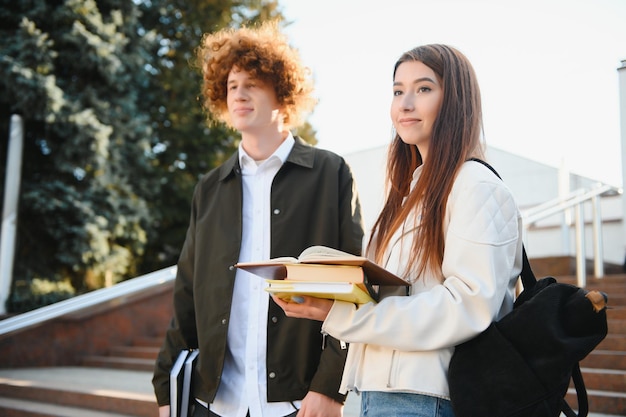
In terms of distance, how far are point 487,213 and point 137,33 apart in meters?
11.3

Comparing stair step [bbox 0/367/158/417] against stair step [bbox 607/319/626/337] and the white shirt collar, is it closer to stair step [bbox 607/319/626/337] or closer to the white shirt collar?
the white shirt collar

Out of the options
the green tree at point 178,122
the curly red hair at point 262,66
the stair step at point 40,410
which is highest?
the green tree at point 178,122

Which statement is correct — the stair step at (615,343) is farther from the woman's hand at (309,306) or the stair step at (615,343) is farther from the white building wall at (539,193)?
the white building wall at (539,193)

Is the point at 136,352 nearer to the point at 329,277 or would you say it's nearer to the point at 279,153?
the point at 279,153

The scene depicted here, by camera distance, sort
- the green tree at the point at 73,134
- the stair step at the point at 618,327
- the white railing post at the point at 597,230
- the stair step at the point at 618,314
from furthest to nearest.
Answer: the green tree at the point at 73,134, the white railing post at the point at 597,230, the stair step at the point at 618,314, the stair step at the point at 618,327

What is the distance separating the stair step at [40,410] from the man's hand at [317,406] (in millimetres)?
3118

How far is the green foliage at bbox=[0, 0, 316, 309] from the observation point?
987 centimetres

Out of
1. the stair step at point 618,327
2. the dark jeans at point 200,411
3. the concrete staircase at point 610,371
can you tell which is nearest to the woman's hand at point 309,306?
the dark jeans at point 200,411

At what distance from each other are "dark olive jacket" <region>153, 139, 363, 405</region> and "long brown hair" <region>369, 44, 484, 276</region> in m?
0.53

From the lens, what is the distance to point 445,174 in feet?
5.36

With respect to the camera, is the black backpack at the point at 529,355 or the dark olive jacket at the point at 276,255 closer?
the black backpack at the point at 529,355

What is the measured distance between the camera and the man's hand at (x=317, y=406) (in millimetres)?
2062

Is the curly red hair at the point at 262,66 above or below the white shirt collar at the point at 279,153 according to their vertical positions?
above

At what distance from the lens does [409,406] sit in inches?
59.5
